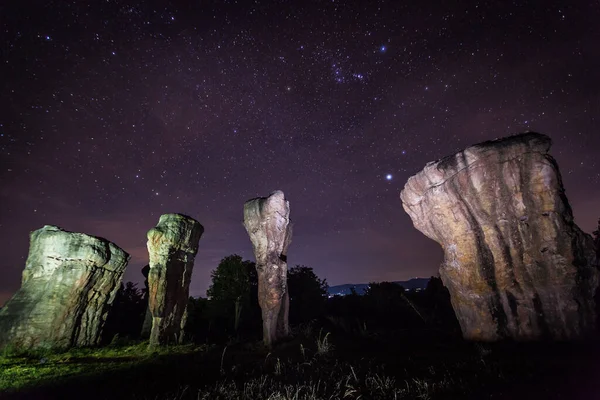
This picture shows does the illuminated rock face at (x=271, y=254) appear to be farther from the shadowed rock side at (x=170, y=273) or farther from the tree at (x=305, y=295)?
the tree at (x=305, y=295)

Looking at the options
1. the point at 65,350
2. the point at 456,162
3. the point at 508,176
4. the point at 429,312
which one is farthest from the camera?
the point at 429,312

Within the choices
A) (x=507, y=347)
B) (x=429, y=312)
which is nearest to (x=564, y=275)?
(x=507, y=347)

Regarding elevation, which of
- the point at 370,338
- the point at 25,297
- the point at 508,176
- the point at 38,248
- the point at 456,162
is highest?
the point at 456,162

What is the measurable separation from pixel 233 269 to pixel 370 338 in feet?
79.5

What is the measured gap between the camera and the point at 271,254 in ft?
58.9

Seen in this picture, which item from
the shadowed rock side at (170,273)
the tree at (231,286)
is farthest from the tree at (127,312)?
the shadowed rock side at (170,273)

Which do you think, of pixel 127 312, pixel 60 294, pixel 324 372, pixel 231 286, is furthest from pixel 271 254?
pixel 127 312

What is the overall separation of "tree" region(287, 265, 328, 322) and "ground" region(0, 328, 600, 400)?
78.8ft

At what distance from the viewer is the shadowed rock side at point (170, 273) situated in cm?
1914

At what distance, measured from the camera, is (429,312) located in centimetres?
2992

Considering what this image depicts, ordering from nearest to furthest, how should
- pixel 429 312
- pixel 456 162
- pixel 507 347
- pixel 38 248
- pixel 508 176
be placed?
1. pixel 507 347
2. pixel 508 176
3. pixel 456 162
4. pixel 38 248
5. pixel 429 312

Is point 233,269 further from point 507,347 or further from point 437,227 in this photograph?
point 507,347

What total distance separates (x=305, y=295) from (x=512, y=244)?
31220 millimetres

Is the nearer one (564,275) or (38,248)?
(564,275)
